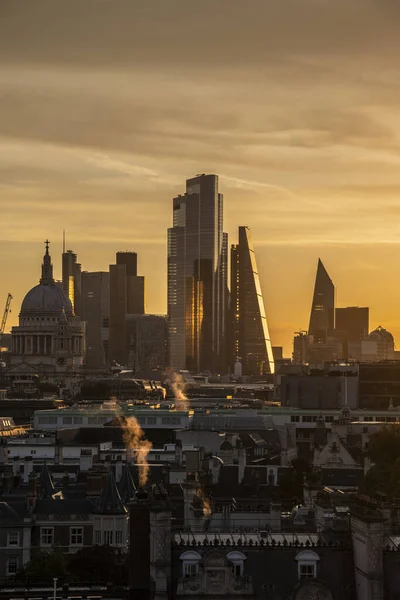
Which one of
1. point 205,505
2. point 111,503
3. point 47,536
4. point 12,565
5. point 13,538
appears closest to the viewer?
point 205,505

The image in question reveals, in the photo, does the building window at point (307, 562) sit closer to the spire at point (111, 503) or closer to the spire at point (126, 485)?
the spire at point (111, 503)

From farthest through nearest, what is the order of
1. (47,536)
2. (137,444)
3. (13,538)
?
(137,444) < (47,536) < (13,538)

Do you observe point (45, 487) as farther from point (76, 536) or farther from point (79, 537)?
point (76, 536)

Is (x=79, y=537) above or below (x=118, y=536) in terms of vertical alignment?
below

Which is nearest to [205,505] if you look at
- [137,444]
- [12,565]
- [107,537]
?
[107,537]

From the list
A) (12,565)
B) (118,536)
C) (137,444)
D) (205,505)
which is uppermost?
(137,444)

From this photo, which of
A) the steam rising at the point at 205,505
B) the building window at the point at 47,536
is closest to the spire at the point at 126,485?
the building window at the point at 47,536

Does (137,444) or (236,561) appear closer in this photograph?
(236,561)

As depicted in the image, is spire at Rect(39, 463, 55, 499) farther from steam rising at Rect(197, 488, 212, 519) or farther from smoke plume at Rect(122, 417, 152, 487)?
steam rising at Rect(197, 488, 212, 519)
